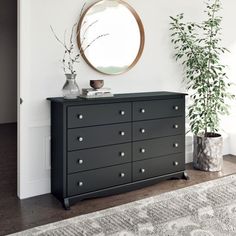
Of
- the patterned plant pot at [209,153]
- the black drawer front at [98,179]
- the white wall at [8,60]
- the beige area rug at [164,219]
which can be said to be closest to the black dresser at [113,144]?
the black drawer front at [98,179]

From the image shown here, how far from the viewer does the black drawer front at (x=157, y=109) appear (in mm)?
3338

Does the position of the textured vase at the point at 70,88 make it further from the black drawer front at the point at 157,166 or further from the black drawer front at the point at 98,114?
the black drawer front at the point at 157,166

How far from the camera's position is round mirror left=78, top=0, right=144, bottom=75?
132 inches

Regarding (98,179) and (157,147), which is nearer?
(98,179)

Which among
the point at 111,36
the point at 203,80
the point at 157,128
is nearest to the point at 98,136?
the point at 157,128

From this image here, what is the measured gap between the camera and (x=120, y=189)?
330 cm

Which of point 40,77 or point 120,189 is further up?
point 40,77

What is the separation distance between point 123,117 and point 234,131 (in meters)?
2.09

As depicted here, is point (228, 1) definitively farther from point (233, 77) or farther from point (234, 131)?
point (234, 131)

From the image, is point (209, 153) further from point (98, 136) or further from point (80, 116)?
point (80, 116)

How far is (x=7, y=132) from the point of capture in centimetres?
625

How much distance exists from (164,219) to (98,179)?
2.38 feet

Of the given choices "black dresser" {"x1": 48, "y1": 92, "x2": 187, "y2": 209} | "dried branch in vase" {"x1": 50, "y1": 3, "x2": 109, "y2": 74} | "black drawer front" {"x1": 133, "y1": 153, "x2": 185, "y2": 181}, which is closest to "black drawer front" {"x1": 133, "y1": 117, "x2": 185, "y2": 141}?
"black dresser" {"x1": 48, "y1": 92, "x2": 187, "y2": 209}

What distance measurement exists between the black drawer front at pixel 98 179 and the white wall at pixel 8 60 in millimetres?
4458
